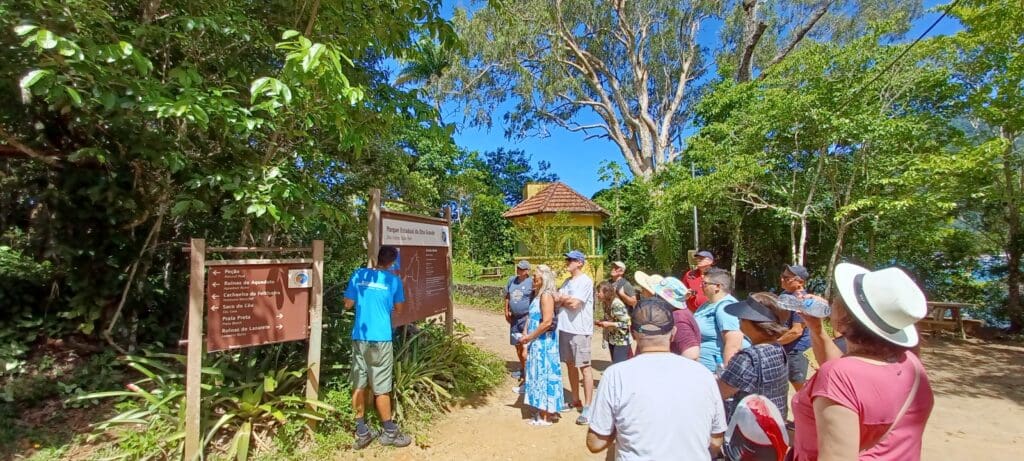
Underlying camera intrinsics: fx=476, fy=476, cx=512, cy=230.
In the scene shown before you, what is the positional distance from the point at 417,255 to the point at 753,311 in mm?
3710

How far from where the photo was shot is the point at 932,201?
8883mm

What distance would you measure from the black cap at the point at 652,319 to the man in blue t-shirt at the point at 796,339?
135 centimetres

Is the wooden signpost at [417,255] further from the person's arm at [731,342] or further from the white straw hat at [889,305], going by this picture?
the white straw hat at [889,305]

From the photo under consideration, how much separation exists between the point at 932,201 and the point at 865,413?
10073 millimetres

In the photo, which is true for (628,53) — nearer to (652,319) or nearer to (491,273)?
(491,273)

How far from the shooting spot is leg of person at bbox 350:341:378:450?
13.2 ft

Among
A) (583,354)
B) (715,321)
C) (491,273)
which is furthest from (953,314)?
(491,273)

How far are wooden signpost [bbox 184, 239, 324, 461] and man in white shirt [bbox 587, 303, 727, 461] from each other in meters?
2.98

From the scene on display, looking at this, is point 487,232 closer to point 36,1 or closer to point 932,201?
point 932,201

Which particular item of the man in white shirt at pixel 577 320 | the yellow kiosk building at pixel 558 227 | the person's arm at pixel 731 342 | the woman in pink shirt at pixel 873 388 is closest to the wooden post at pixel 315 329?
the man in white shirt at pixel 577 320

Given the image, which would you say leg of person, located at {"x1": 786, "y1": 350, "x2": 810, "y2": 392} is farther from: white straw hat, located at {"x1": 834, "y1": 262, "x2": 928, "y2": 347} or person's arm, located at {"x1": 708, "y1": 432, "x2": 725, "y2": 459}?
white straw hat, located at {"x1": 834, "y1": 262, "x2": 928, "y2": 347}

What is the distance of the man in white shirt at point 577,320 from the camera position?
15.1ft

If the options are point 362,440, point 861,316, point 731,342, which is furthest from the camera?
point 362,440

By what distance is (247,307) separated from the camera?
3.79 m
